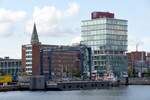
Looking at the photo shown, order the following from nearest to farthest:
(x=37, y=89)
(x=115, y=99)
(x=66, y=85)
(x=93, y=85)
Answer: (x=115, y=99), (x=37, y=89), (x=66, y=85), (x=93, y=85)

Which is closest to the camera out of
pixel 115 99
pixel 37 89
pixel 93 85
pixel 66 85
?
pixel 115 99

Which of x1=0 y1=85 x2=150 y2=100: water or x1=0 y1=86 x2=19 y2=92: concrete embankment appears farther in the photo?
x1=0 y1=86 x2=19 y2=92: concrete embankment

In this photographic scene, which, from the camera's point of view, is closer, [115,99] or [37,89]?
[115,99]

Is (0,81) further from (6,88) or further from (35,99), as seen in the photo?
(35,99)

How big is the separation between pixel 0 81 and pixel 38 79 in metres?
25.8

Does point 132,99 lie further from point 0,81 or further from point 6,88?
point 0,81

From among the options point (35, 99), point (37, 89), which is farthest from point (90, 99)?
point (37, 89)

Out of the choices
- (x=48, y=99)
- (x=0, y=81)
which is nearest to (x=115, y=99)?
(x=48, y=99)

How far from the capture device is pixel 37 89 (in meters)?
174

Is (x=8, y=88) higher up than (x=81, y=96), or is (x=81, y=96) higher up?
(x=81, y=96)

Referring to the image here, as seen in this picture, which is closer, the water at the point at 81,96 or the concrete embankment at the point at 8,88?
the water at the point at 81,96

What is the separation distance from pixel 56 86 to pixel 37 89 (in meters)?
8.53

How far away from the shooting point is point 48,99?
388 ft

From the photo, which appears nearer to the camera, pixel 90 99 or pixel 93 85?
pixel 90 99
